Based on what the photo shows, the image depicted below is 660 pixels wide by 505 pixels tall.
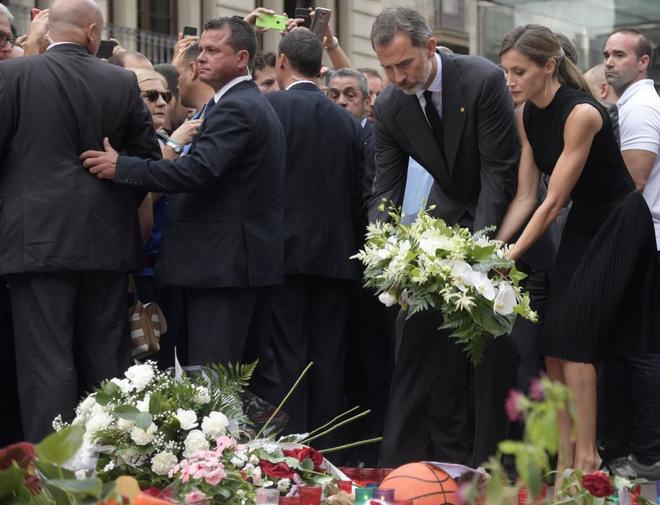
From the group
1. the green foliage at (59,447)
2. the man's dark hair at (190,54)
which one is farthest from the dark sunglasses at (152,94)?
the green foliage at (59,447)

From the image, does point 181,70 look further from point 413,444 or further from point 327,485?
point 327,485

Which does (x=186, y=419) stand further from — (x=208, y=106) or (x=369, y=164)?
(x=369, y=164)

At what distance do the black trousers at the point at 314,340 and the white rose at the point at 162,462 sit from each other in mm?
2762

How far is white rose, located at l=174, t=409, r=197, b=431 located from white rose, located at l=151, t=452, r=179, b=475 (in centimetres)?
15

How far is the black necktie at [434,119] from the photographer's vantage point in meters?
7.18

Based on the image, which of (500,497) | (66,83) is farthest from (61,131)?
(500,497)

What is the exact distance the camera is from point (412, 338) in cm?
697

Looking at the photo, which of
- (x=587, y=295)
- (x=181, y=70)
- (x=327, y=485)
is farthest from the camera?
(x=181, y=70)

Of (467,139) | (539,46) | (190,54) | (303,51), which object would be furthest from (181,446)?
(303,51)

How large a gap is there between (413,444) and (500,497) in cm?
473

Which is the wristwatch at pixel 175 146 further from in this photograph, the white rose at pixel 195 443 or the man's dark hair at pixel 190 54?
the white rose at pixel 195 443

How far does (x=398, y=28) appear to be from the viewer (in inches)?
272

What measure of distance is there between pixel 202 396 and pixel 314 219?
8.64 feet

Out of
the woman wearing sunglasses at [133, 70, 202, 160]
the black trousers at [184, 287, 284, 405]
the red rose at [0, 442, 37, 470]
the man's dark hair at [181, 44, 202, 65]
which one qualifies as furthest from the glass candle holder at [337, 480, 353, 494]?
the man's dark hair at [181, 44, 202, 65]
